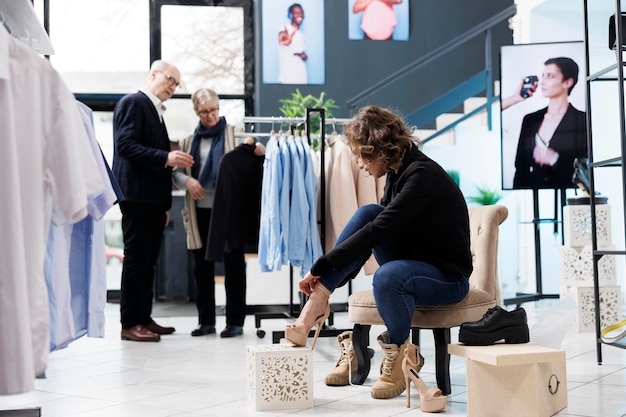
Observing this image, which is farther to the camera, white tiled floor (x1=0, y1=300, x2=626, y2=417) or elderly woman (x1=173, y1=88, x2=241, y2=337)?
elderly woman (x1=173, y1=88, x2=241, y2=337)

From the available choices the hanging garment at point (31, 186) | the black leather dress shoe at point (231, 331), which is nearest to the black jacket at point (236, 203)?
the black leather dress shoe at point (231, 331)

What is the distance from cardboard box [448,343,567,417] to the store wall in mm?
5848

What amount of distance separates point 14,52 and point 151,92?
2920 mm

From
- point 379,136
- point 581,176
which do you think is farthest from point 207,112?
point 581,176

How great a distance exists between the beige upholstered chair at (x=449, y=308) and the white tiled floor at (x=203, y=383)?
123mm

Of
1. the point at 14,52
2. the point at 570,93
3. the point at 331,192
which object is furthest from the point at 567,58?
the point at 14,52

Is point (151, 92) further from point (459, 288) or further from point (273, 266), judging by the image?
point (459, 288)

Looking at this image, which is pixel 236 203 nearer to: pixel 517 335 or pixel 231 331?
pixel 231 331

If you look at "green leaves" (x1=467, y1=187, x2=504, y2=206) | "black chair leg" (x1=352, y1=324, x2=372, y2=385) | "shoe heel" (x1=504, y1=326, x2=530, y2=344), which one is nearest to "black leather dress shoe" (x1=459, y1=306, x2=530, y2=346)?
"shoe heel" (x1=504, y1=326, x2=530, y2=344)

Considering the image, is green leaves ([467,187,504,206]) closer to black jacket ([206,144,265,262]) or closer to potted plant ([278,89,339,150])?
potted plant ([278,89,339,150])

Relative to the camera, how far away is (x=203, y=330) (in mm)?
4668

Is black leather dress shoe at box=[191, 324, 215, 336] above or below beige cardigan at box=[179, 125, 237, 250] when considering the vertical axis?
below

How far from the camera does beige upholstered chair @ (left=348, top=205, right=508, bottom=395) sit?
8.83ft

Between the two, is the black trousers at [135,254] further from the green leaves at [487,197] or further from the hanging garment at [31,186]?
the green leaves at [487,197]
